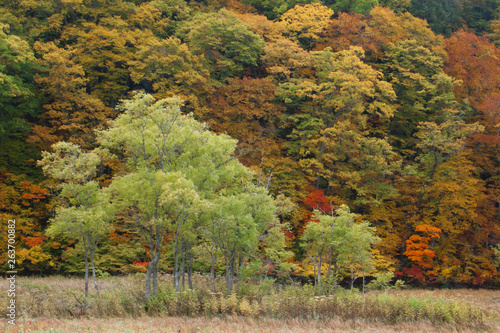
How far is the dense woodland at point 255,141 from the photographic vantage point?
48.2 feet

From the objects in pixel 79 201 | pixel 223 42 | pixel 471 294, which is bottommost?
pixel 471 294

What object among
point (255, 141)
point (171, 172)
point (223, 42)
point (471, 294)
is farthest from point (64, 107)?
point (471, 294)

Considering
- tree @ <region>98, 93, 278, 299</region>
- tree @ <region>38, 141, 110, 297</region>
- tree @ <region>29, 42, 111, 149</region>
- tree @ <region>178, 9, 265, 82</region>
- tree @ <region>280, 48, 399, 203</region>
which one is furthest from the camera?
tree @ <region>178, 9, 265, 82</region>

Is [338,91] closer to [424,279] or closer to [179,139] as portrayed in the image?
[424,279]

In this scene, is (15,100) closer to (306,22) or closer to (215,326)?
(215,326)

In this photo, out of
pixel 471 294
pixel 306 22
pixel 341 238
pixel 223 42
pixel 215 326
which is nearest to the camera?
pixel 215 326

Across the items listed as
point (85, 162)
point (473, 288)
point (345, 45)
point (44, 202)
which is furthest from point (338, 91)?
point (44, 202)

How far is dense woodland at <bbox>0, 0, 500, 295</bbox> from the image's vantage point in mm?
14680

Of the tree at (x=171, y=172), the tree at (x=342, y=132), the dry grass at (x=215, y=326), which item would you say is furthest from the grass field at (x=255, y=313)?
the tree at (x=342, y=132)

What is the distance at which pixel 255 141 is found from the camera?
25219 millimetres

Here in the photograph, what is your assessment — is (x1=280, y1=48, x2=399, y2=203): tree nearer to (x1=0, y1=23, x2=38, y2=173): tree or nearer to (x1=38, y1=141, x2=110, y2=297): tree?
(x1=38, y1=141, x2=110, y2=297): tree

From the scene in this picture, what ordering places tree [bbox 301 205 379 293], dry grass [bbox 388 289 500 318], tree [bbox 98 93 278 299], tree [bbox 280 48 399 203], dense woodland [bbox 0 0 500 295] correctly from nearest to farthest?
tree [bbox 98 93 278 299]
dense woodland [bbox 0 0 500 295]
tree [bbox 301 205 379 293]
dry grass [bbox 388 289 500 318]
tree [bbox 280 48 399 203]

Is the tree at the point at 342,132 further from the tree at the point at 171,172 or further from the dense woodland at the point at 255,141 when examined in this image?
the tree at the point at 171,172

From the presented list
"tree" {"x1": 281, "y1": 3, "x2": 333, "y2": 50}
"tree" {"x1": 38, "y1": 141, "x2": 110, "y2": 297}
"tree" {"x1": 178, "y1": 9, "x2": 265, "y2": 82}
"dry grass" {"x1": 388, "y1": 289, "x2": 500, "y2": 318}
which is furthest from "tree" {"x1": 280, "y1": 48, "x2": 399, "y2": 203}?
"tree" {"x1": 38, "y1": 141, "x2": 110, "y2": 297}
